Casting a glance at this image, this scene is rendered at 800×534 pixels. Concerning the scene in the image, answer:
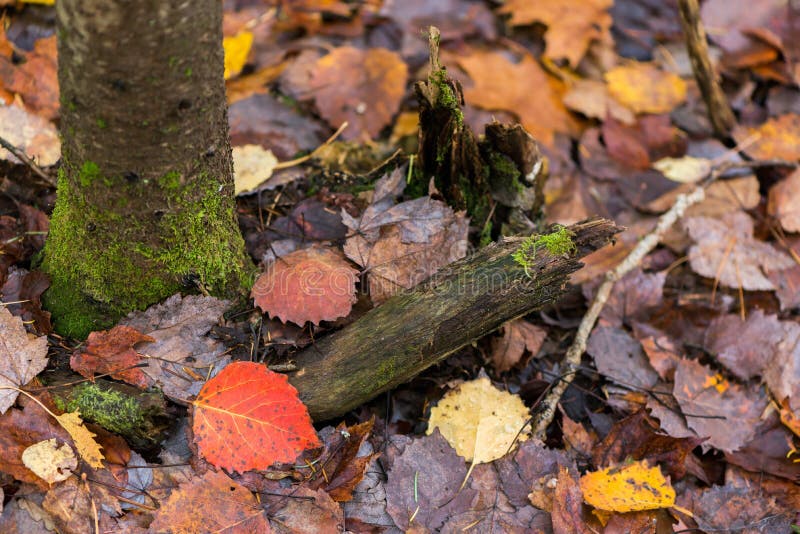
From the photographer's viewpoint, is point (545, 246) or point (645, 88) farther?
point (645, 88)

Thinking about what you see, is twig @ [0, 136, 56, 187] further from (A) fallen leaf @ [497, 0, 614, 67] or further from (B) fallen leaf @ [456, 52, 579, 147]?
(A) fallen leaf @ [497, 0, 614, 67]

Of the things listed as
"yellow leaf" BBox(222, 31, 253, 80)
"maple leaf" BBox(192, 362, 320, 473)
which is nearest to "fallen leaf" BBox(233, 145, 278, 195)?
"yellow leaf" BBox(222, 31, 253, 80)

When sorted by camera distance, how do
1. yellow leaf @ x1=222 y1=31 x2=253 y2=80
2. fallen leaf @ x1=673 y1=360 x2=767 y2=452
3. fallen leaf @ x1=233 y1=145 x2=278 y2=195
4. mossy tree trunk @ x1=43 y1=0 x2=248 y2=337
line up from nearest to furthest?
mossy tree trunk @ x1=43 y1=0 x2=248 y2=337
fallen leaf @ x1=673 y1=360 x2=767 y2=452
fallen leaf @ x1=233 y1=145 x2=278 y2=195
yellow leaf @ x1=222 y1=31 x2=253 y2=80

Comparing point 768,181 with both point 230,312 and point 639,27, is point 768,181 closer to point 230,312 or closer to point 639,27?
point 639,27

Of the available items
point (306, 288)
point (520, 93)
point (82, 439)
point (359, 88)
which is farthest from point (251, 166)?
point (520, 93)

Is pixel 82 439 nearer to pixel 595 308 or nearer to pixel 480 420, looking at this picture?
pixel 480 420

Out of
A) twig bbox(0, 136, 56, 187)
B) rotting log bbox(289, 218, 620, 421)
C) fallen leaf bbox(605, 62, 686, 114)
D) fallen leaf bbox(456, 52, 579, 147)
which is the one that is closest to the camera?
rotting log bbox(289, 218, 620, 421)

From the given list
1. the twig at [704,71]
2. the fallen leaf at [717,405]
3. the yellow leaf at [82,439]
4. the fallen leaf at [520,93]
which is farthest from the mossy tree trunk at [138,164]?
the twig at [704,71]
